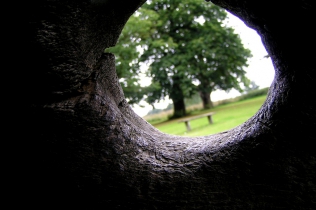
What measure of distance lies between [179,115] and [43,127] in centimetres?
2134

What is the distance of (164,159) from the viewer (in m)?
1.90

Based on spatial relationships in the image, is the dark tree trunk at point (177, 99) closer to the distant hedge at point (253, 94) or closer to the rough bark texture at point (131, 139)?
the distant hedge at point (253, 94)

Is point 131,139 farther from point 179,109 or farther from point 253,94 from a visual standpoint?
point 253,94

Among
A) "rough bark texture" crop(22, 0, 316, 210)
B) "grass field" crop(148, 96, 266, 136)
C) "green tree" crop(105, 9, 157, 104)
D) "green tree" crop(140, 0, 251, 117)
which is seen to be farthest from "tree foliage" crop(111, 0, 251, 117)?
"rough bark texture" crop(22, 0, 316, 210)

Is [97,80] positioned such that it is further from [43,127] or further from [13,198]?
[13,198]

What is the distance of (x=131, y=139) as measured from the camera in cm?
191

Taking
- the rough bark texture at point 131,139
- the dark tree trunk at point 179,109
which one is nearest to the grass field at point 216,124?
the dark tree trunk at point 179,109

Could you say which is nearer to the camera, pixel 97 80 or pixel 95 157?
pixel 95 157

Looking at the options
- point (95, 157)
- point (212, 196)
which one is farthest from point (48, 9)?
point (212, 196)

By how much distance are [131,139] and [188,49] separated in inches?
753

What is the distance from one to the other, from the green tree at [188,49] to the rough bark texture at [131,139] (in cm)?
1763

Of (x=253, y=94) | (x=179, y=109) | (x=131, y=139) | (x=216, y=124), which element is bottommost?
(x=216, y=124)

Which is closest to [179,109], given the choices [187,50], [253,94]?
[187,50]

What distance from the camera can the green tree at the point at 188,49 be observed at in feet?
65.6
